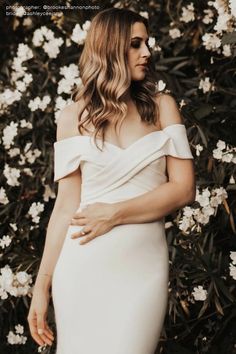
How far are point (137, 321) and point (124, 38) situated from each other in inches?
40.8

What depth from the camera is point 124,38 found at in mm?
3049

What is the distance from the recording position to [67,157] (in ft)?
10.2

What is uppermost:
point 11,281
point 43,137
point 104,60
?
point 104,60

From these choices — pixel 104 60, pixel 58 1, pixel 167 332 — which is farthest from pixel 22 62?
pixel 104 60

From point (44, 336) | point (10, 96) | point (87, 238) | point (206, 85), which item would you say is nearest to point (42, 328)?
point (44, 336)

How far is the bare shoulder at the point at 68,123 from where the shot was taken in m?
3.14

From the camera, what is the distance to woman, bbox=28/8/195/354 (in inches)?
115

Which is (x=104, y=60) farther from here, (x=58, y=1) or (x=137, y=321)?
(x=58, y=1)

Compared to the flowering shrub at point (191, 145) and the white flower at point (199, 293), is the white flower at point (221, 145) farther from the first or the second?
the white flower at point (199, 293)

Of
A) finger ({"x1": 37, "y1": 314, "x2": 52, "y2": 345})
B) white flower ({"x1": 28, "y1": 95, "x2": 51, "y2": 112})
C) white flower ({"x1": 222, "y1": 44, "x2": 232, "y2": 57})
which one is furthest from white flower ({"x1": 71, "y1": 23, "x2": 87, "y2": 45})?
finger ({"x1": 37, "y1": 314, "x2": 52, "y2": 345})

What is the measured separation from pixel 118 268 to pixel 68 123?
0.60 metres

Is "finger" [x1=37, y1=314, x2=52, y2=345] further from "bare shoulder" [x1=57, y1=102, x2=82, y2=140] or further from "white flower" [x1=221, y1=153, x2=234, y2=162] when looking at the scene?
"white flower" [x1=221, y1=153, x2=234, y2=162]

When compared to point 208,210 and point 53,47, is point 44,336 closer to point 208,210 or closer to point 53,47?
point 208,210

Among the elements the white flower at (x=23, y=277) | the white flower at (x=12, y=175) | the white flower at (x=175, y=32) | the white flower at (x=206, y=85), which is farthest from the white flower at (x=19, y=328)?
the white flower at (x=175, y=32)
